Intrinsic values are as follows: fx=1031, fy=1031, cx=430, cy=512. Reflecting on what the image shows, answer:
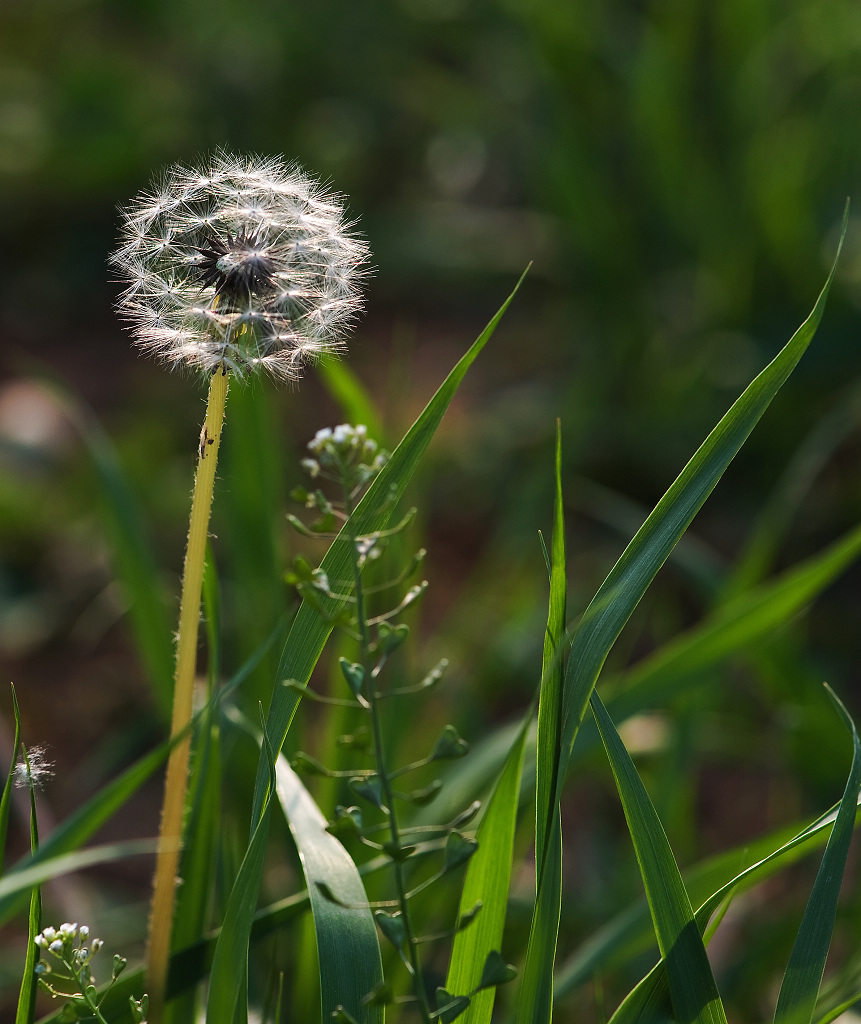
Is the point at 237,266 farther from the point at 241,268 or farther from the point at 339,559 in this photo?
the point at 339,559

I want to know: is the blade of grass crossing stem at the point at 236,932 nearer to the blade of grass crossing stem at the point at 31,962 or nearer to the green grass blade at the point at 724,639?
the blade of grass crossing stem at the point at 31,962

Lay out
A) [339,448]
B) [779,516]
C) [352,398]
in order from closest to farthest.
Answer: [339,448]
[352,398]
[779,516]

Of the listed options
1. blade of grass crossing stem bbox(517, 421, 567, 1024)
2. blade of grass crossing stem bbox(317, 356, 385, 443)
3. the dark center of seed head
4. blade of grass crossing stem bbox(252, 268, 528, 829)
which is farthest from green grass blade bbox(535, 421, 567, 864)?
blade of grass crossing stem bbox(317, 356, 385, 443)

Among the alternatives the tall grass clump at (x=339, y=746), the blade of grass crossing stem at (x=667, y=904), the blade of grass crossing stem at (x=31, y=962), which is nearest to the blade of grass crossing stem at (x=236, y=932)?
the tall grass clump at (x=339, y=746)

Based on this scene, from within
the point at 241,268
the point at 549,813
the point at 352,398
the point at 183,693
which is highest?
the point at 352,398

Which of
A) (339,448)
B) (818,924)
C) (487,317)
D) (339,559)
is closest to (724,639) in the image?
(818,924)

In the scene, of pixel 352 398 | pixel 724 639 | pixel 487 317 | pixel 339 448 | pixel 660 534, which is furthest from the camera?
pixel 487 317
